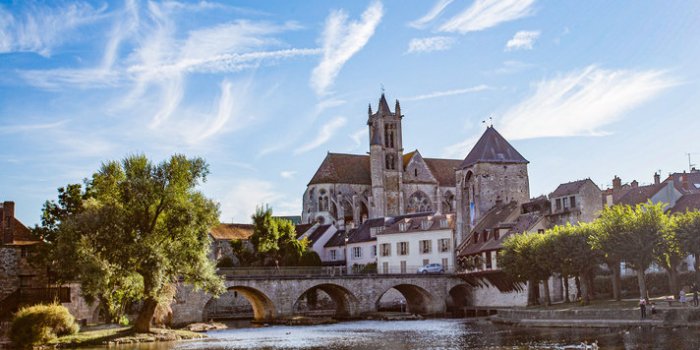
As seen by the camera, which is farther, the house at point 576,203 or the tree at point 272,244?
the tree at point 272,244

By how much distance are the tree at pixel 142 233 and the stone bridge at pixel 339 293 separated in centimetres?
1379

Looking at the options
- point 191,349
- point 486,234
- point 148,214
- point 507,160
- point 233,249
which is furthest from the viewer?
point 233,249

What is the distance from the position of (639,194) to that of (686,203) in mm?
5522

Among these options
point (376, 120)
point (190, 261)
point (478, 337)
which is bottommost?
point (478, 337)

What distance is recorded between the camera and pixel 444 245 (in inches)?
3150

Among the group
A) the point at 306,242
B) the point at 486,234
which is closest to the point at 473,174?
the point at 486,234

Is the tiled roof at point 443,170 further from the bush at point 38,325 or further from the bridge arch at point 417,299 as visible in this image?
the bush at point 38,325

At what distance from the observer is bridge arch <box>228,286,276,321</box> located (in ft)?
219

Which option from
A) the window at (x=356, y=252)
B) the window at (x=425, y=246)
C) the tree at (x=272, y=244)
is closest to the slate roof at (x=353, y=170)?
the window at (x=356, y=252)

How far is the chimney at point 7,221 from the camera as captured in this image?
2095 inches

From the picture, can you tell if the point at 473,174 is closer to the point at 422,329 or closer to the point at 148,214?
the point at 422,329

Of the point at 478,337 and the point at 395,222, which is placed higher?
the point at 395,222

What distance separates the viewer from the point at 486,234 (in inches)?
2881

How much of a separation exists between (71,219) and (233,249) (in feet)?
136
